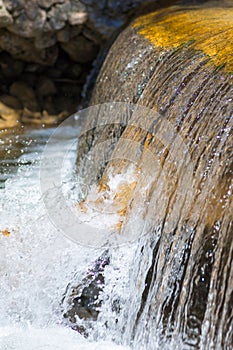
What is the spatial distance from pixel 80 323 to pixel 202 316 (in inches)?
21.8

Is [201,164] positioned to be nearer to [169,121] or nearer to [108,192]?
[169,121]

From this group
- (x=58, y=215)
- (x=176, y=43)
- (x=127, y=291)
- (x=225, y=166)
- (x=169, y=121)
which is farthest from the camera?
(x=176, y=43)

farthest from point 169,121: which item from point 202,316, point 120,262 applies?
point 202,316

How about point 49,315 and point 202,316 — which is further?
point 49,315

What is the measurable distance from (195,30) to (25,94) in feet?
6.41

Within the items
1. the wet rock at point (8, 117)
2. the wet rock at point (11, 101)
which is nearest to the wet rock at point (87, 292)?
the wet rock at point (8, 117)

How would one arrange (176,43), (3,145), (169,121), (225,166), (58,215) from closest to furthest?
(225,166) < (169,121) < (58,215) < (176,43) < (3,145)

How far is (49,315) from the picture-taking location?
2834 mm

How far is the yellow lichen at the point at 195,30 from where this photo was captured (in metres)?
3.17

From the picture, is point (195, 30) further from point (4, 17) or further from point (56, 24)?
point (4, 17)

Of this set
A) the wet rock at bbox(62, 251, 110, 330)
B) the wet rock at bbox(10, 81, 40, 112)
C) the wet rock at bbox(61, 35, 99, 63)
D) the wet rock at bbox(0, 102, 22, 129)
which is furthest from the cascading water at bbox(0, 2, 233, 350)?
the wet rock at bbox(10, 81, 40, 112)

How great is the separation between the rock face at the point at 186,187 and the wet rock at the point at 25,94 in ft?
5.57

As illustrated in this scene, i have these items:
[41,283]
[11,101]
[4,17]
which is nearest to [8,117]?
[11,101]

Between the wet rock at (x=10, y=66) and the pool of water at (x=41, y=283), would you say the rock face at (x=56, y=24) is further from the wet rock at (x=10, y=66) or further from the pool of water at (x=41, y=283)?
the pool of water at (x=41, y=283)
